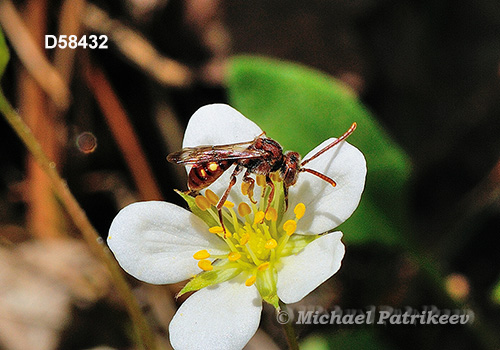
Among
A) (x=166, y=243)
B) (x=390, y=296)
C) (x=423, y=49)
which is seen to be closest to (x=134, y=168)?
(x=166, y=243)

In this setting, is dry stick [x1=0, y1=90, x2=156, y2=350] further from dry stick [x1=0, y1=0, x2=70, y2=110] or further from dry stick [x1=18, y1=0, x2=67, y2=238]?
dry stick [x1=0, y1=0, x2=70, y2=110]

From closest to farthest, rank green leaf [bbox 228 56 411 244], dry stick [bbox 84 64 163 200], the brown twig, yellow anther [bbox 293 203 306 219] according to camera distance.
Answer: yellow anther [bbox 293 203 306 219] < green leaf [bbox 228 56 411 244] < dry stick [bbox 84 64 163 200] < the brown twig

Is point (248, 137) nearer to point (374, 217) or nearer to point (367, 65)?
point (374, 217)

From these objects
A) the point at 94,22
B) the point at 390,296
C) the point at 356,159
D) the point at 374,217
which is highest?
the point at 356,159

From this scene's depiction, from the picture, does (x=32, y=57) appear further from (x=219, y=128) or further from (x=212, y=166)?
(x=212, y=166)

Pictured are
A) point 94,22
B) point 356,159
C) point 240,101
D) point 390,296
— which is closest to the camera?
point 356,159

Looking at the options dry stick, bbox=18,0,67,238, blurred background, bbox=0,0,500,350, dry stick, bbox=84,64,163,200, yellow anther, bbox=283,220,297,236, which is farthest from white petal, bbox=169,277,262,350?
dry stick, bbox=18,0,67,238
